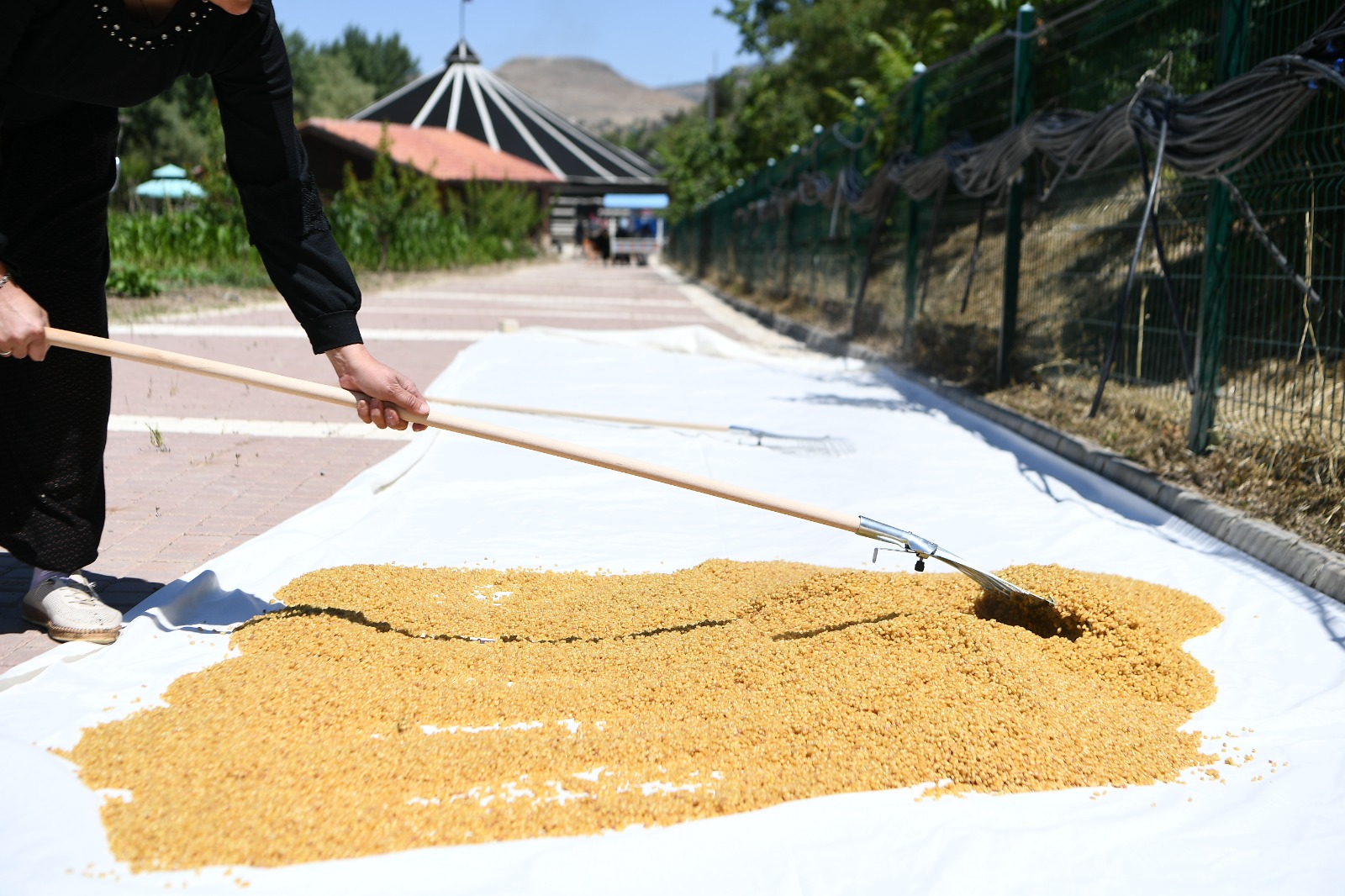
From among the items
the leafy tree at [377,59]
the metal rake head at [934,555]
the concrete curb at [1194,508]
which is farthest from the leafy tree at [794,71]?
the leafy tree at [377,59]

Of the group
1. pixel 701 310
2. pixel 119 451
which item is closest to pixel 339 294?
pixel 119 451

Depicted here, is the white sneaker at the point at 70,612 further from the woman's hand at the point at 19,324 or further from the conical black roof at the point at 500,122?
the conical black roof at the point at 500,122

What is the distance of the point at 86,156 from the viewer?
2.79 m

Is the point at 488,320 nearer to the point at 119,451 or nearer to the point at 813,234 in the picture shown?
the point at 813,234

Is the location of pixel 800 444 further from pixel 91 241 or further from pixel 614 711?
pixel 91 241

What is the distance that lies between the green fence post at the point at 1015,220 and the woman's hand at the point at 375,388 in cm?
561

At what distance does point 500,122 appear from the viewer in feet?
189

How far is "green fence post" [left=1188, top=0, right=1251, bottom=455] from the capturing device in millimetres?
4781

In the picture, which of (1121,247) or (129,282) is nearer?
(1121,247)

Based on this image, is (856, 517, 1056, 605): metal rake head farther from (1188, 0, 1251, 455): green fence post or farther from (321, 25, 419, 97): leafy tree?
(321, 25, 419, 97): leafy tree

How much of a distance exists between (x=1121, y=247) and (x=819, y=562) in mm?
3612

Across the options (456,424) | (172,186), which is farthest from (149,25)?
(172,186)

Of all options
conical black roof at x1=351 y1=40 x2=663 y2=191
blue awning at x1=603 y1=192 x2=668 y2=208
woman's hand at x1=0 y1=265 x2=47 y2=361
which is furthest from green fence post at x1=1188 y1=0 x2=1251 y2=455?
conical black roof at x1=351 y1=40 x2=663 y2=191

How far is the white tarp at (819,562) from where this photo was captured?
5.98ft
